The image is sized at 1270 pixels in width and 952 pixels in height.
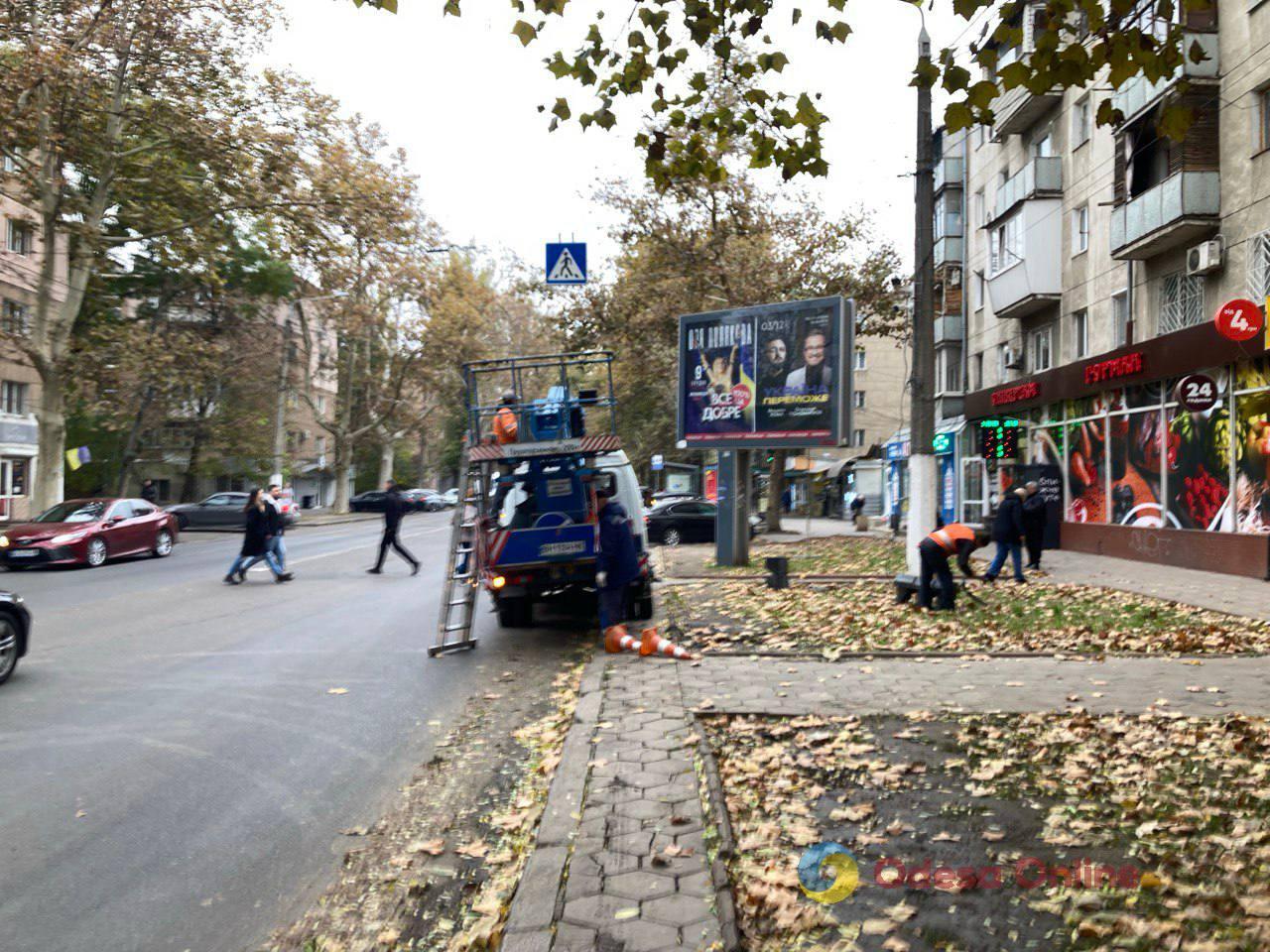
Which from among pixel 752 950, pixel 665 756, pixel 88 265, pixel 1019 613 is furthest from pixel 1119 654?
pixel 88 265

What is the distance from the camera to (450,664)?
9258mm

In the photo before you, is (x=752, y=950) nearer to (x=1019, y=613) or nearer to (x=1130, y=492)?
(x=1019, y=613)

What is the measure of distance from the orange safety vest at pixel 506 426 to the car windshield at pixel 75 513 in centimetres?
1324

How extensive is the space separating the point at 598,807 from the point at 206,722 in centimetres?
333

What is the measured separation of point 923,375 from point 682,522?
14441 mm

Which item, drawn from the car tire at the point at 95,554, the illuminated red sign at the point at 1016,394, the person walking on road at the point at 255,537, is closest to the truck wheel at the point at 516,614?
the person walking on road at the point at 255,537

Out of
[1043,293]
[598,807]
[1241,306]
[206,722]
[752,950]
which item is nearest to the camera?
[752,950]

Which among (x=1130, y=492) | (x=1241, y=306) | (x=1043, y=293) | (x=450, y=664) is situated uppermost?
(x=1043, y=293)

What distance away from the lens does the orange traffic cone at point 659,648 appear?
9.00 metres

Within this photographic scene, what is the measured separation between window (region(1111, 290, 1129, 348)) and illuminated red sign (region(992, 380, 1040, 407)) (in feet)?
10.3

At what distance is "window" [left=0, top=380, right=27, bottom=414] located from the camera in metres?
36.1

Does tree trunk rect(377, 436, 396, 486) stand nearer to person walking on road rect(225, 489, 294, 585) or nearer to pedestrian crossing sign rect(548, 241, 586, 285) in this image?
person walking on road rect(225, 489, 294, 585)

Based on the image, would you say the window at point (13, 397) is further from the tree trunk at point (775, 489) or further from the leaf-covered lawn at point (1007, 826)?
the leaf-covered lawn at point (1007, 826)

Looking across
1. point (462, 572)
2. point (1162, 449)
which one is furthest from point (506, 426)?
point (1162, 449)
